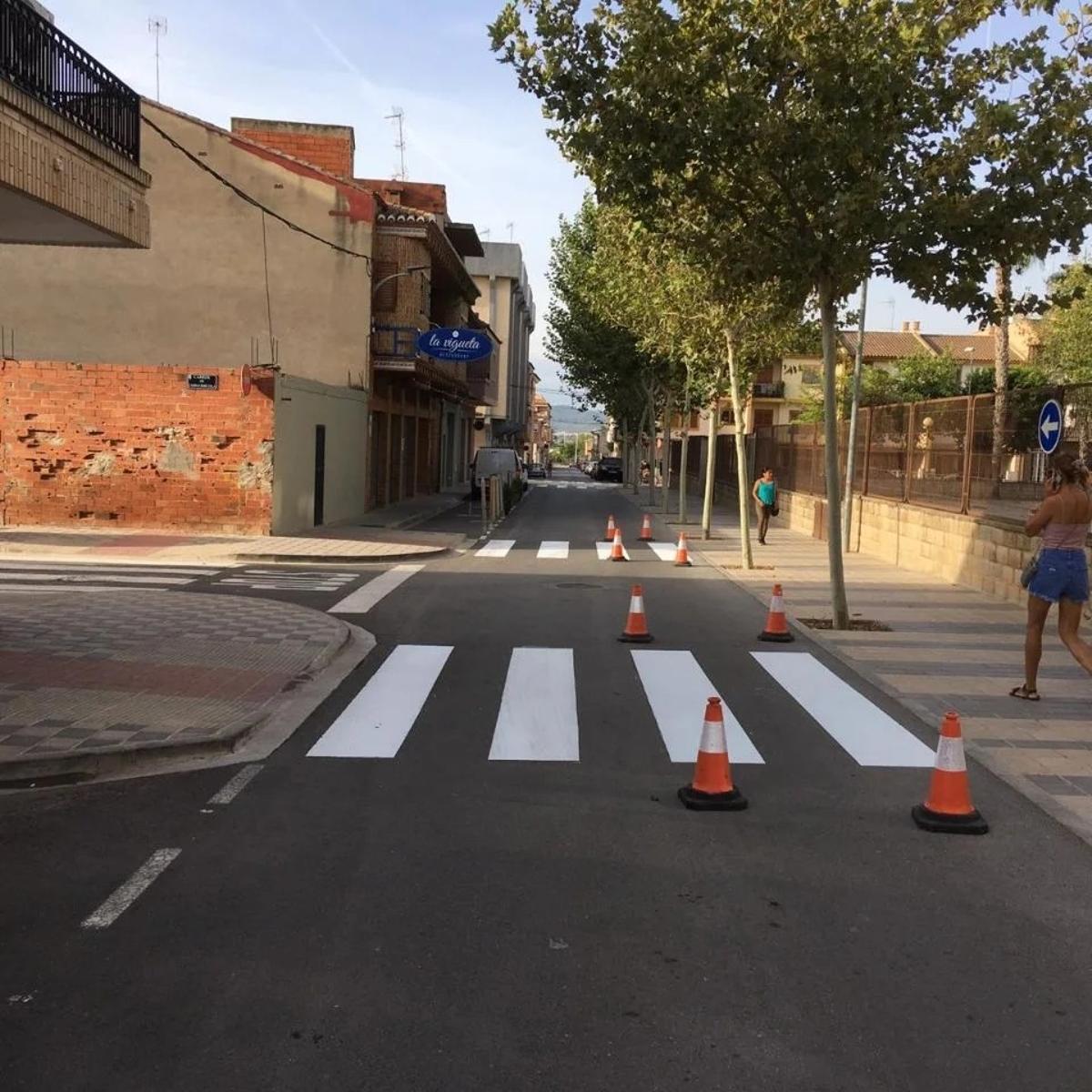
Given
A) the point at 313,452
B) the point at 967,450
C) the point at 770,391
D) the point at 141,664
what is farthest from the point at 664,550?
the point at 770,391

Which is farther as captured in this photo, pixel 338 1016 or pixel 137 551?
pixel 137 551

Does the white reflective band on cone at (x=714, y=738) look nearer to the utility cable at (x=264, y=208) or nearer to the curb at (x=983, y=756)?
the curb at (x=983, y=756)

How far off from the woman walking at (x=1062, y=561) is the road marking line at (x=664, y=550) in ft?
37.7

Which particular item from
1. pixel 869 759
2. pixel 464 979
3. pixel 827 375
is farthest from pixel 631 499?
pixel 464 979

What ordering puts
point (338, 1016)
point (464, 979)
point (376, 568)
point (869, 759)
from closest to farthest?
1. point (338, 1016)
2. point (464, 979)
3. point (869, 759)
4. point (376, 568)

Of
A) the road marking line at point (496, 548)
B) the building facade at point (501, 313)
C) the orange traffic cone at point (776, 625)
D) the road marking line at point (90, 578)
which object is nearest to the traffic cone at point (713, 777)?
the orange traffic cone at point (776, 625)

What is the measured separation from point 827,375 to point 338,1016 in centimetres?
976

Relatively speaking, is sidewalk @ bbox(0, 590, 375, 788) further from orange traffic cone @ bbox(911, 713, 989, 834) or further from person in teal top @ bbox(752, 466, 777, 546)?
person in teal top @ bbox(752, 466, 777, 546)

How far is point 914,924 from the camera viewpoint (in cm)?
435

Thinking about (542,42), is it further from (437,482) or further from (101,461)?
(437,482)

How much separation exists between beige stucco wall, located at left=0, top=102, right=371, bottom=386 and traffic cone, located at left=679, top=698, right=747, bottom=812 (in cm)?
2421

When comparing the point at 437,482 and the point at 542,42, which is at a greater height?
the point at 542,42

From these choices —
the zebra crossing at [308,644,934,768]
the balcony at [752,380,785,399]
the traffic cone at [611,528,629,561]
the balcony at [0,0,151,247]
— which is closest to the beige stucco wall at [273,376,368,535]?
the traffic cone at [611,528,629,561]

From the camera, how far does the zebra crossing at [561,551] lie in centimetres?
1981
